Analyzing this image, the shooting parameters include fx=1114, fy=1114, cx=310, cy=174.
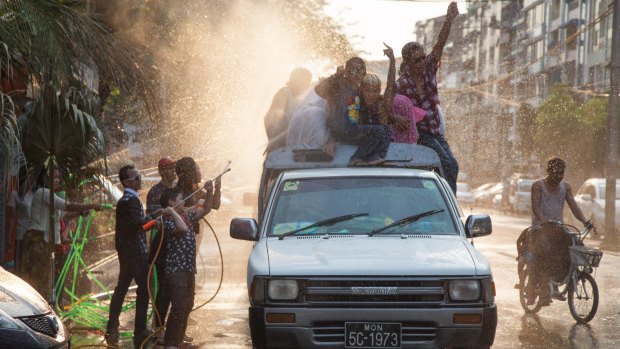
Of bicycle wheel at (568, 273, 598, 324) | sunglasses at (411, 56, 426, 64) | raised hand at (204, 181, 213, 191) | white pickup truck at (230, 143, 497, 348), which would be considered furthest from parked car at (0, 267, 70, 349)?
bicycle wheel at (568, 273, 598, 324)

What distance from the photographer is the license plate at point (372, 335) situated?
7309 millimetres

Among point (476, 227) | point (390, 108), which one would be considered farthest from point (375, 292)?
point (390, 108)

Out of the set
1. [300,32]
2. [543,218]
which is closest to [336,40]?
[300,32]

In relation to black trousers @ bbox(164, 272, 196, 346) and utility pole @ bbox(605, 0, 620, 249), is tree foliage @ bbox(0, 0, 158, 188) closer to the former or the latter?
black trousers @ bbox(164, 272, 196, 346)

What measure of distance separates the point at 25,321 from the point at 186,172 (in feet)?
9.79

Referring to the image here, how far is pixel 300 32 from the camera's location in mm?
34125

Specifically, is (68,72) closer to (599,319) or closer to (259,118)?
(599,319)

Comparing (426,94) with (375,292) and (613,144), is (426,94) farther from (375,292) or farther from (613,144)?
(613,144)

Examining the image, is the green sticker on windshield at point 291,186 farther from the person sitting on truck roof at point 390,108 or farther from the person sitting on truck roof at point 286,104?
the person sitting on truck roof at point 286,104

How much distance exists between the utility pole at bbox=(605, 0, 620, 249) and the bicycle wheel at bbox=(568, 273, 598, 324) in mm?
14184

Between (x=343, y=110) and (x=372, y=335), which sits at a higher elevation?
(x=343, y=110)

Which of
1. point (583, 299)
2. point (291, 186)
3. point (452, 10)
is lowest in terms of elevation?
point (583, 299)

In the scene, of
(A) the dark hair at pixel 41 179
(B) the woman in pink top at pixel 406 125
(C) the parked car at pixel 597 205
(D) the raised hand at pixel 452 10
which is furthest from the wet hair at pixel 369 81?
(C) the parked car at pixel 597 205

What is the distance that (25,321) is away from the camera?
6.98m
